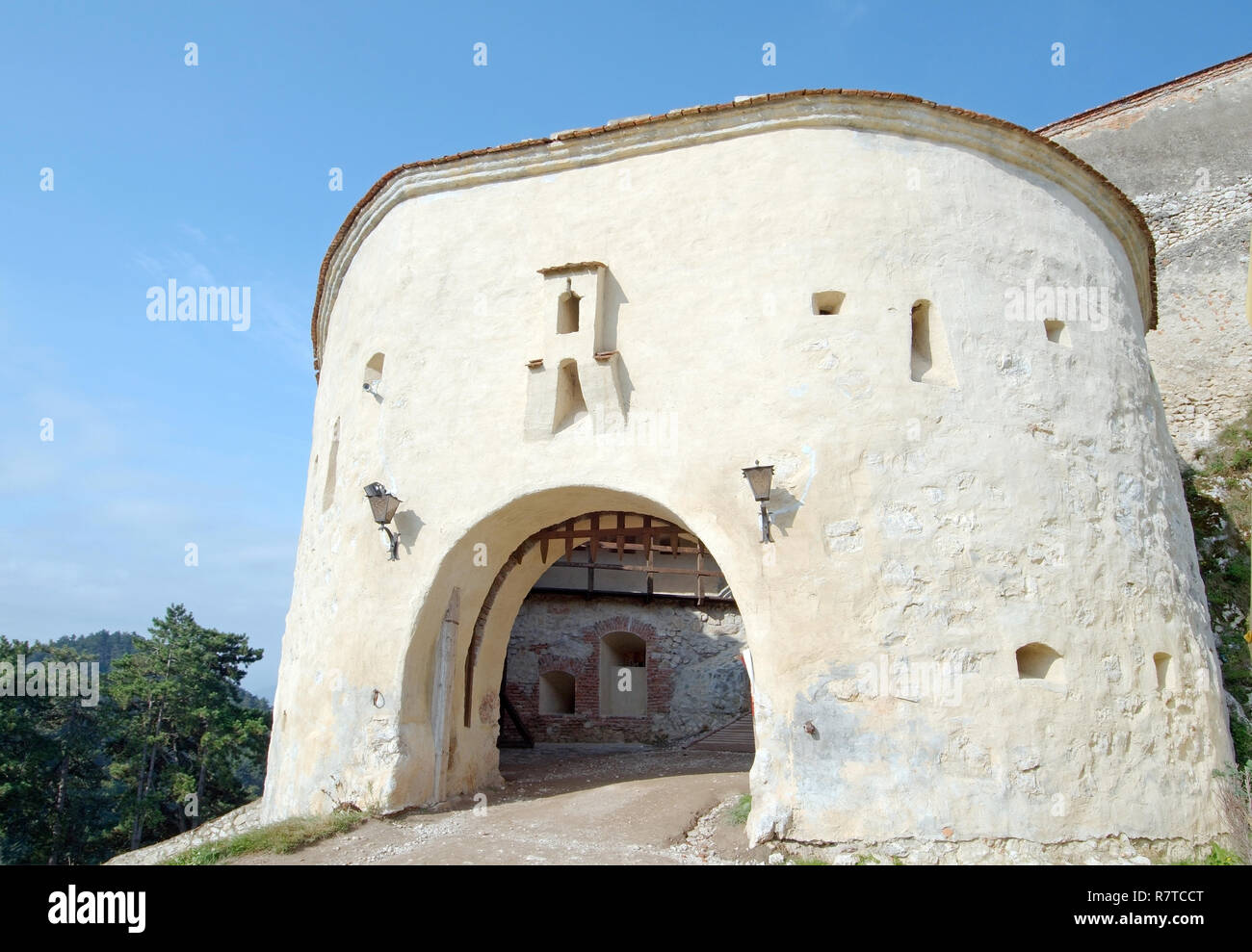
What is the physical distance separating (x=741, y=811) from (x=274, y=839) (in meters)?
3.73

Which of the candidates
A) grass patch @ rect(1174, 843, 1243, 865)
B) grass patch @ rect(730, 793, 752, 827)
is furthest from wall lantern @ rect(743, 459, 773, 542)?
grass patch @ rect(1174, 843, 1243, 865)

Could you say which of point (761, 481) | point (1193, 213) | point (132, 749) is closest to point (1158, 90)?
point (1193, 213)

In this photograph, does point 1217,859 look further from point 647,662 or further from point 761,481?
point 647,662

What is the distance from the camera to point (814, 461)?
711 centimetres

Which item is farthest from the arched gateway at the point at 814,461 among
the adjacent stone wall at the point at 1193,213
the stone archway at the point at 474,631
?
the adjacent stone wall at the point at 1193,213

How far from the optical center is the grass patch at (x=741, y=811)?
715 cm

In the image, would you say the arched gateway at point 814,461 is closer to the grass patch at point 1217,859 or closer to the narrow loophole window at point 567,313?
the narrow loophole window at point 567,313

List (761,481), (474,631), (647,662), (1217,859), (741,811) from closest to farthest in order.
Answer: (1217,859) → (761,481) → (741,811) → (474,631) → (647,662)

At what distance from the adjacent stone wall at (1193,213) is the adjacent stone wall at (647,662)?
8.03m

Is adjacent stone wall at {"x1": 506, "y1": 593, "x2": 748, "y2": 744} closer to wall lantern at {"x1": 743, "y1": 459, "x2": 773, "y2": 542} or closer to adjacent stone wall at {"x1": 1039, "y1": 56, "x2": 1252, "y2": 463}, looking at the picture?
A: adjacent stone wall at {"x1": 1039, "y1": 56, "x2": 1252, "y2": 463}

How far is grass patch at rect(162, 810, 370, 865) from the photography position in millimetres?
6812

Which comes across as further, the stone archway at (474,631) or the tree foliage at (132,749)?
the tree foliage at (132,749)

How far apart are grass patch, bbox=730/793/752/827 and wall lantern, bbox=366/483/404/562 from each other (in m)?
3.76

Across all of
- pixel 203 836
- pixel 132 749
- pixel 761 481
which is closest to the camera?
pixel 761 481
